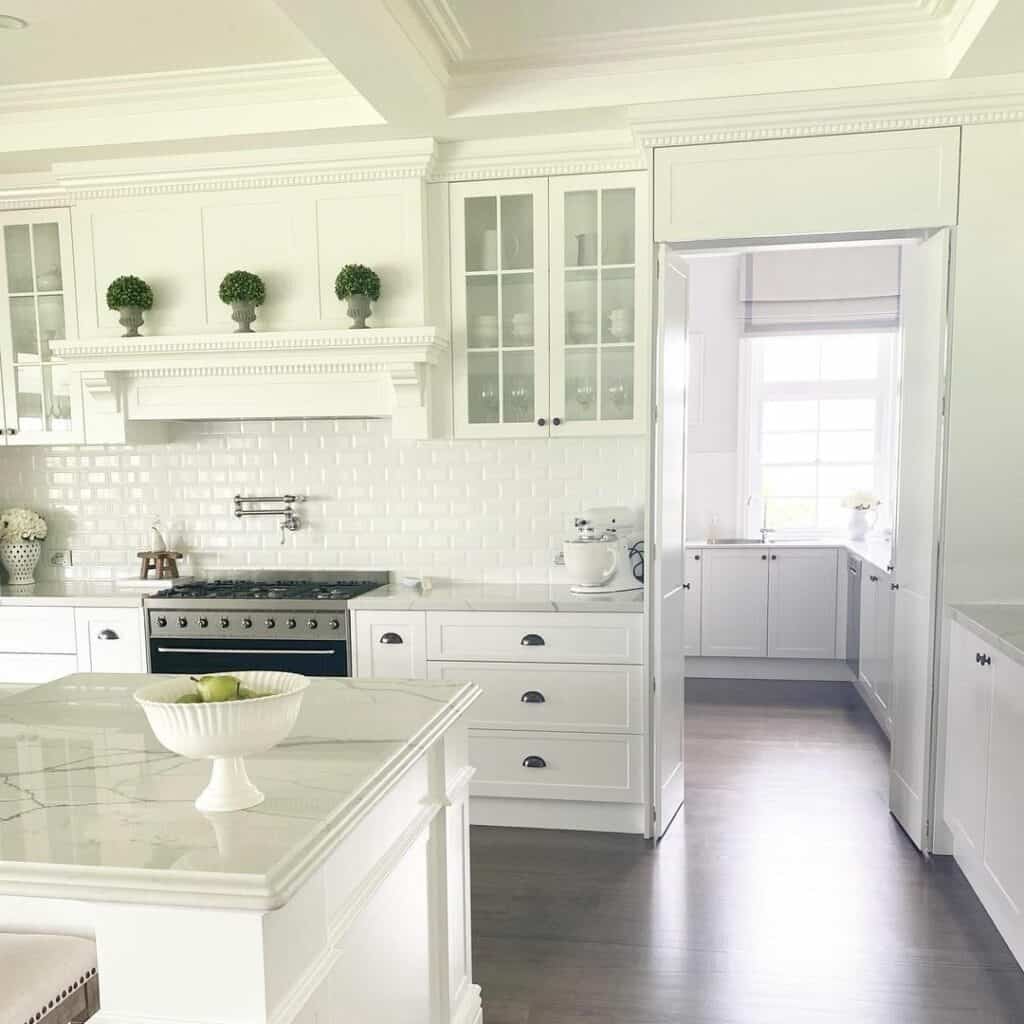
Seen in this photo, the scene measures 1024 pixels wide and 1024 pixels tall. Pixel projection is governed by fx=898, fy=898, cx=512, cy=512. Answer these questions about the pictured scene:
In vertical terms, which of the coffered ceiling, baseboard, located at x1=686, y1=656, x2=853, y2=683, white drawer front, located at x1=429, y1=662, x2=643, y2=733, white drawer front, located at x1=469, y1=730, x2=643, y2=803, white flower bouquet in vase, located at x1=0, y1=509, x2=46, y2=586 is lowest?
baseboard, located at x1=686, y1=656, x2=853, y2=683

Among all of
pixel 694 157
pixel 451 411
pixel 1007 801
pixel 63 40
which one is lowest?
pixel 1007 801

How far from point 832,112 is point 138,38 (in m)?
2.37

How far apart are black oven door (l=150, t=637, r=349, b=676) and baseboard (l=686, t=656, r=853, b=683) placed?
113 inches

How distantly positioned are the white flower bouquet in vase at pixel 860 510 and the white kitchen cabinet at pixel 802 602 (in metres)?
0.50

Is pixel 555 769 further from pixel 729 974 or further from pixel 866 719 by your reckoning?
pixel 866 719

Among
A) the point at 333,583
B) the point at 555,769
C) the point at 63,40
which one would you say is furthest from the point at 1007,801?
the point at 63,40

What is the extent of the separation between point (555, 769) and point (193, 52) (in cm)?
296

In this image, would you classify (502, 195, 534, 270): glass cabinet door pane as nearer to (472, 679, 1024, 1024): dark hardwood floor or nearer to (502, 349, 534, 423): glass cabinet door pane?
(502, 349, 534, 423): glass cabinet door pane

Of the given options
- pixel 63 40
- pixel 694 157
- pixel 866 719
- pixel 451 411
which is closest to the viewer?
pixel 63 40

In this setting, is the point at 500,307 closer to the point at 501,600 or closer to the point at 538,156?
the point at 538,156

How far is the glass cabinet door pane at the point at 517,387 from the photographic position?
3.74 m

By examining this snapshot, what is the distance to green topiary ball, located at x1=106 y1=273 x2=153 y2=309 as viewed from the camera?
3.73 metres

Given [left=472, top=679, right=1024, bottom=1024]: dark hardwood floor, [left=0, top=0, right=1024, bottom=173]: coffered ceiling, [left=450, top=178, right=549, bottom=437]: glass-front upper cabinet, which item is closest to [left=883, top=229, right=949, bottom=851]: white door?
[left=472, top=679, right=1024, bottom=1024]: dark hardwood floor

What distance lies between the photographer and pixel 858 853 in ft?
10.9
